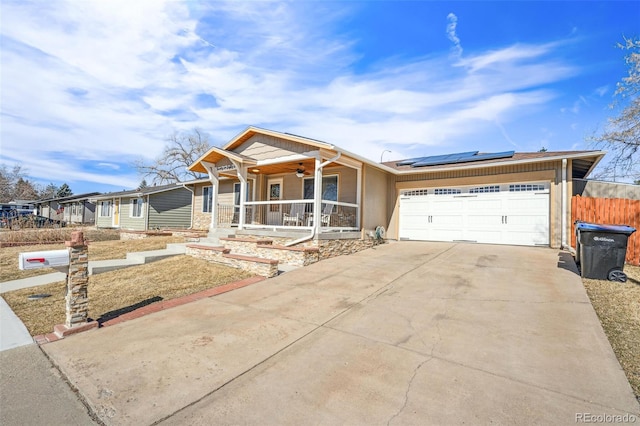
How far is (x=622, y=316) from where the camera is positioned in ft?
13.6

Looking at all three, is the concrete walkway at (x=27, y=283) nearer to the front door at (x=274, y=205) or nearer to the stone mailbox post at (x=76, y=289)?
the stone mailbox post at (x=76, y=289)

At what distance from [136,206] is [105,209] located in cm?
601

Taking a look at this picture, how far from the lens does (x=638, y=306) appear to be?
4.47 metres

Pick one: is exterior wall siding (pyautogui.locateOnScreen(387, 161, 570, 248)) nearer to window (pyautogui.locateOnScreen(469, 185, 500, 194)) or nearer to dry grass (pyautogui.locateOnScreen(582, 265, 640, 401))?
window (pyautogui.locateOnScreen(469, 185, 500, 194))

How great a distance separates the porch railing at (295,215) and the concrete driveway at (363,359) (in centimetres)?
446

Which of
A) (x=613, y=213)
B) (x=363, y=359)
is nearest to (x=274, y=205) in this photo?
(x=363, y=359)

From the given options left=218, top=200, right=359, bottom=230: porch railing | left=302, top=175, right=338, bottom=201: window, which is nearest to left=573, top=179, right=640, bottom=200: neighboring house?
left=218, top=200, right=359, bottom=230: porch railing

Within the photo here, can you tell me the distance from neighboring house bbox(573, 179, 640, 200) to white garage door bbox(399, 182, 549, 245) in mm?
1597

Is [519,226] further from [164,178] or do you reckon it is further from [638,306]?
[164,178]

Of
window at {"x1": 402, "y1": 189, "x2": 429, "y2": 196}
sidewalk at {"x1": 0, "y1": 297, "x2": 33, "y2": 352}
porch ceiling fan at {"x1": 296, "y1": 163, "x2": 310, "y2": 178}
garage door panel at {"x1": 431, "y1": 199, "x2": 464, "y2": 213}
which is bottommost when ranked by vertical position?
sidewalk at {"x1": 0, "y1": 297, "x2": 33, "y2": 352}

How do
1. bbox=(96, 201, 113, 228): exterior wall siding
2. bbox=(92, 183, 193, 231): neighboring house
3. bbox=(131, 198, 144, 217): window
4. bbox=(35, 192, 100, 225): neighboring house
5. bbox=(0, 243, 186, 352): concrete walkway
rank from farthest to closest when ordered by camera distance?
bbox=(35, 192, 100, 225): neighboring house, bbox=(96, 201, 113, 228): exterior wall siding, bbox=(131, 198, 144, 217): window, bbox=(92, 183, 193, 231): neighboring house, bbox=(0, 243, 186, 352): concrete walkway

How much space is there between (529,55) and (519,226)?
19.9ft

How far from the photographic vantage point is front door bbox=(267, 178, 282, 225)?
12.6m

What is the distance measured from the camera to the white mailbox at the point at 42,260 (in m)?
4.04
